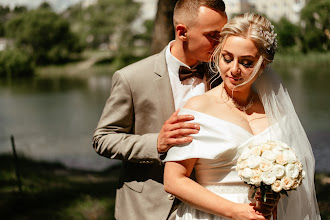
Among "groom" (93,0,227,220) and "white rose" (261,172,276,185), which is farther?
"groom" (93,0,227,220)

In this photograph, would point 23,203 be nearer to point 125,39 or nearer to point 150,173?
point 150,173

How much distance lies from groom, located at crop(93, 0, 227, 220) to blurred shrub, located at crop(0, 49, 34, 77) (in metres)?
10.1

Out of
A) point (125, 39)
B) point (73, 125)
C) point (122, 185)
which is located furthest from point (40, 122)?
point (122, 185)

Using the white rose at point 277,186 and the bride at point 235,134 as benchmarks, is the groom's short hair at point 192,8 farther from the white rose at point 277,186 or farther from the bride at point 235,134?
the white rose at point 277,186

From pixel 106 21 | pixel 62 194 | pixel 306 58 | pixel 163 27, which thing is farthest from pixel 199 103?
pixel 106 21

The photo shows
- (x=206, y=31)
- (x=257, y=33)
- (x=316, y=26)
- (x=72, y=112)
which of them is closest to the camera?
(x=257, y=33)

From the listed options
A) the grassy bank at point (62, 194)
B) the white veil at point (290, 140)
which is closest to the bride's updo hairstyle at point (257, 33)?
the white veil at point (290, 140)

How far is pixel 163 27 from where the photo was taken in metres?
4.55

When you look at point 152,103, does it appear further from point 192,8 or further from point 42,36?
point 42,36

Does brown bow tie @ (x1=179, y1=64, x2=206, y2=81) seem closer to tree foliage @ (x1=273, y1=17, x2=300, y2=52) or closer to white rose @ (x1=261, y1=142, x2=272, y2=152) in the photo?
white rose @ (x1=261, y1=142, x2=272, y2=152)

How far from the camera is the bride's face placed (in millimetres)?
1770

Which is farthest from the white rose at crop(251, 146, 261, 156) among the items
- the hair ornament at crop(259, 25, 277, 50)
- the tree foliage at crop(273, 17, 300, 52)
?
the tree foliage at crop(273, 17, 300, 52)

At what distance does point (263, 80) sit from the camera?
79.6 inches

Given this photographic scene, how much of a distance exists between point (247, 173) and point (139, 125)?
82cm
